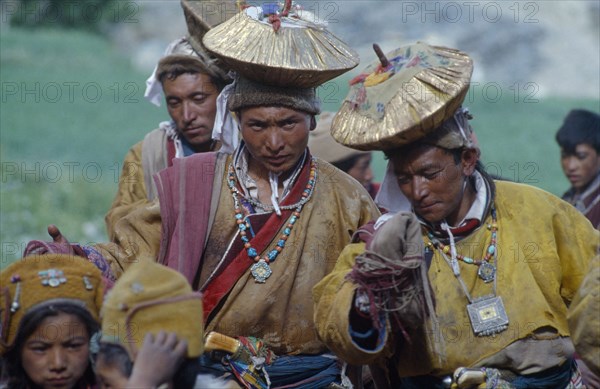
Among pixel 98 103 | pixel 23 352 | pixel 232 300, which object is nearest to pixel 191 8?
pixel 232 300

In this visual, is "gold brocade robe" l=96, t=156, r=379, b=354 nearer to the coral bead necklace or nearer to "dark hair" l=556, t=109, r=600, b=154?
the coral bead necklace

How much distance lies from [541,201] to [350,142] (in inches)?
36.9

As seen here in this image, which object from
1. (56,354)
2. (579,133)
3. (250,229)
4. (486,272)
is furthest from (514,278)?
(579,133)

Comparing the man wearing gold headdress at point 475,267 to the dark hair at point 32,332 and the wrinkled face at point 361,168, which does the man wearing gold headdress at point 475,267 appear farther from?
the wrinkled face at point 361,168

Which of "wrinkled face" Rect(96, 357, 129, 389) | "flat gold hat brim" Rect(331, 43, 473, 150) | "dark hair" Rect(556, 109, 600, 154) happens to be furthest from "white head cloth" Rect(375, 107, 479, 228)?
"dark hair" Rect(556, 109, 600, 154)

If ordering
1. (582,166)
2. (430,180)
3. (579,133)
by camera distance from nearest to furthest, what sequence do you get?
(430,180) < (582,166) < (579,133)

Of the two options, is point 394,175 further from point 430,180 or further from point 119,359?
point 119,359

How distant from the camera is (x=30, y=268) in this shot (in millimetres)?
4980

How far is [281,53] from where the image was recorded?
5594mm

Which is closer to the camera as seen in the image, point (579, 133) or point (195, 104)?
point (195, 104)

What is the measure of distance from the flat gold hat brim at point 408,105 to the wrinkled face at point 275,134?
0.31 metres

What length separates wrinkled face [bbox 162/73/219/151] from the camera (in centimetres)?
739

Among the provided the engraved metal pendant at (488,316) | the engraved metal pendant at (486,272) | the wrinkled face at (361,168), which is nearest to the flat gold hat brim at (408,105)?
the engraved metal pendant at (486,272)

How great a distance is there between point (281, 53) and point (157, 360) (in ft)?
5.81
